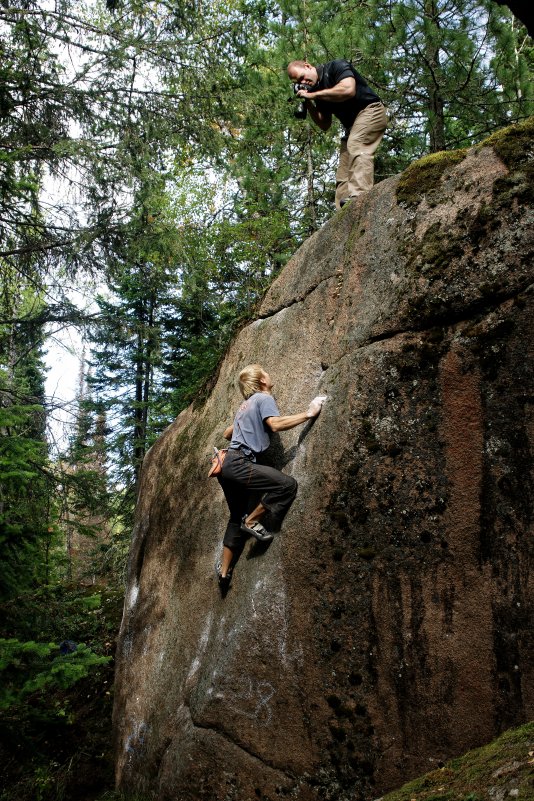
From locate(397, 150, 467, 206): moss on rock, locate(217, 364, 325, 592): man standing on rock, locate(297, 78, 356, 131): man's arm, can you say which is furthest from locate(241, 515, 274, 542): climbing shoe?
locate(297, 78, 356, 131): man's arm

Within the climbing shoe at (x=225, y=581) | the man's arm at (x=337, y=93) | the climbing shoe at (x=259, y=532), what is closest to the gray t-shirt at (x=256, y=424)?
the climbing shoe at (x=259, y=532)

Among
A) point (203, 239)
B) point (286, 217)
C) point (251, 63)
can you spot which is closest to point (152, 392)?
point (203, 239)

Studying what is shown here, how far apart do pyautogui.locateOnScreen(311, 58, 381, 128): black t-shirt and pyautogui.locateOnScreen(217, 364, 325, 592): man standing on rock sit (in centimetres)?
309

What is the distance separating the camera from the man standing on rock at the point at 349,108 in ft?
23.1

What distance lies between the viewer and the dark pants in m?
6.08

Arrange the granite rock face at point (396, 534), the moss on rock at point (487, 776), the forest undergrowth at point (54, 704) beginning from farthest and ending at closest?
the forest undergrowth at point (54, 704) < the granite rock face at point (396, 534) < the moss on rock at point (487, 776)

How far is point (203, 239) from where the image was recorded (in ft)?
54.1

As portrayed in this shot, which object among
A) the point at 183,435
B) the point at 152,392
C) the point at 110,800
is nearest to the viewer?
the point at 110,800

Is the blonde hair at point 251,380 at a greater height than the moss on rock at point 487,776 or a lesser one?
greater

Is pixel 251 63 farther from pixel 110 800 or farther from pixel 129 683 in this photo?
pixel 110 800

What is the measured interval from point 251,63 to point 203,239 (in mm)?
4216

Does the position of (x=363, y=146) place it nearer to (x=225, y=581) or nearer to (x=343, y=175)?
(x=343, y=175)

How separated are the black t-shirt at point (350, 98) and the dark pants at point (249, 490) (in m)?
4.01

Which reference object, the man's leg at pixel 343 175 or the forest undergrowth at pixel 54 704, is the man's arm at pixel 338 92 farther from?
the forest undergrowth at pixel 54 704
